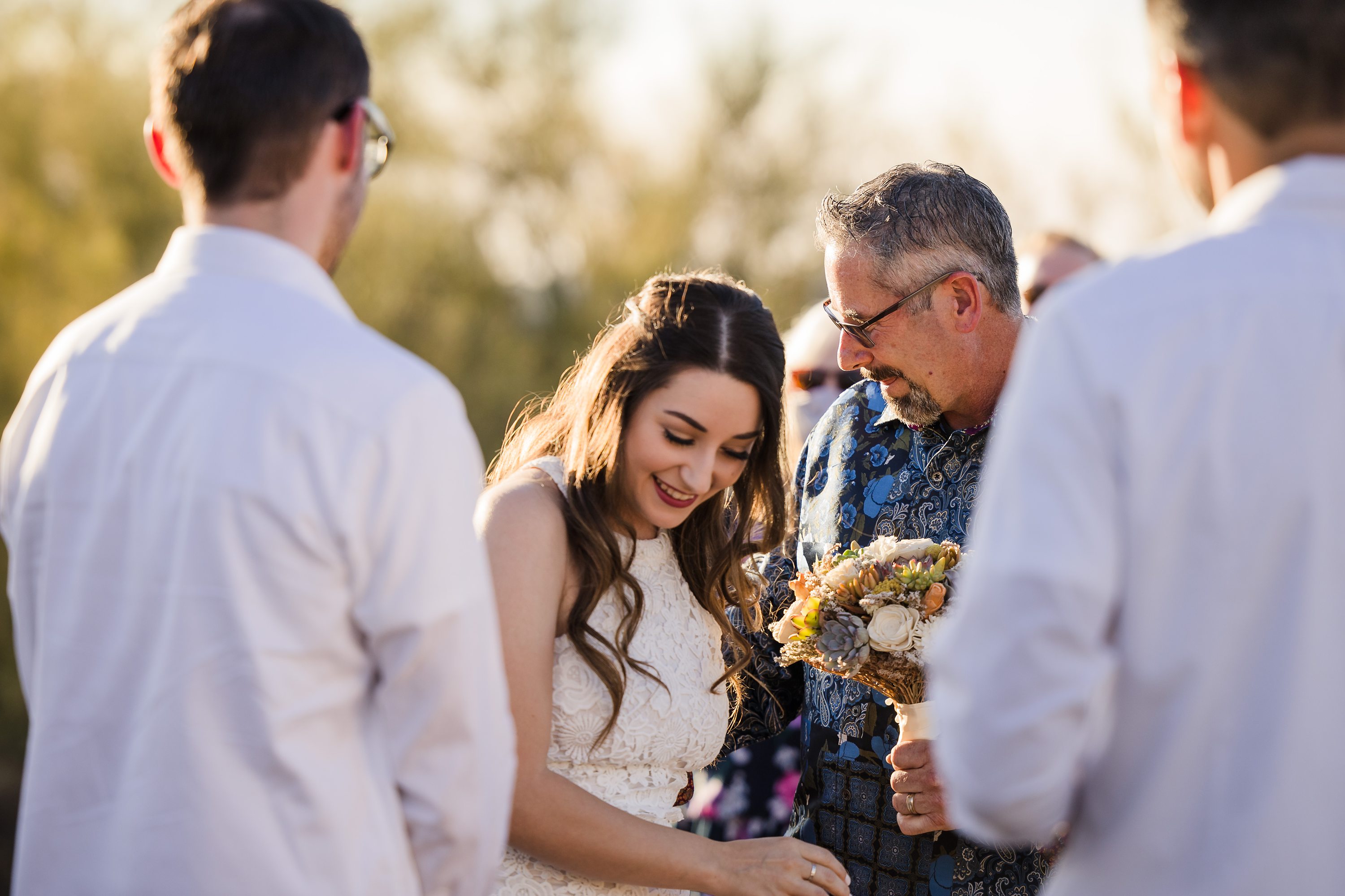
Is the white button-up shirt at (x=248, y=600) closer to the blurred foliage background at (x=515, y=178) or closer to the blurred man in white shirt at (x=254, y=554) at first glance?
the blurred man in white shirt at (x=254, y=554)

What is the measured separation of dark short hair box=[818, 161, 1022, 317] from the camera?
3283mm

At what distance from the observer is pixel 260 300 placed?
1792 millimetres

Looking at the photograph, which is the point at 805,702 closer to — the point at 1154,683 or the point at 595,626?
the point at 595,626

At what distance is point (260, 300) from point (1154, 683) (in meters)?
1.32

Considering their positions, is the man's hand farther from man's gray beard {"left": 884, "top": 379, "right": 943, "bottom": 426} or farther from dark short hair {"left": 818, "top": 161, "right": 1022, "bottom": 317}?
dark short hair {"left": 818, "top": 161, "right": 1022, "bottom": 317}

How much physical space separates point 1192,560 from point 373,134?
4.50 ft

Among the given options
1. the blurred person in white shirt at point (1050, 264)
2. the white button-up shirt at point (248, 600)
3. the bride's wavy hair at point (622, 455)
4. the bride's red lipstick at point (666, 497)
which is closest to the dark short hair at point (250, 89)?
the white button-up shirt at point (248, 600)

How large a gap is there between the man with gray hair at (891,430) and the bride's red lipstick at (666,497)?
0.56 metres

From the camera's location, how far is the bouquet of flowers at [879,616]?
2.64 meters

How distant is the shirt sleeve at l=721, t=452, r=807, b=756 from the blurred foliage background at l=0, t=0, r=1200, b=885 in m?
10.6

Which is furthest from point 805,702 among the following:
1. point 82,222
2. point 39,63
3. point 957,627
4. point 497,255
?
point 497,255

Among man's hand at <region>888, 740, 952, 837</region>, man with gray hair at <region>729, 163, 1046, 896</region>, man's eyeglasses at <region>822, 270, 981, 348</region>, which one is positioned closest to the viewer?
man's hand at <region>888, 740, 952, 837</region>

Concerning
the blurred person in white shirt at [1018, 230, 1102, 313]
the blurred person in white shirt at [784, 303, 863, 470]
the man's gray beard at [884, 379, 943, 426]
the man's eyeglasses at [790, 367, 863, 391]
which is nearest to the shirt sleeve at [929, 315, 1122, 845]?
the man's gray beard at [884, 379, 943, 426]

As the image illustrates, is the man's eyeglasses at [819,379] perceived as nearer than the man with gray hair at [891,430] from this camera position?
No
